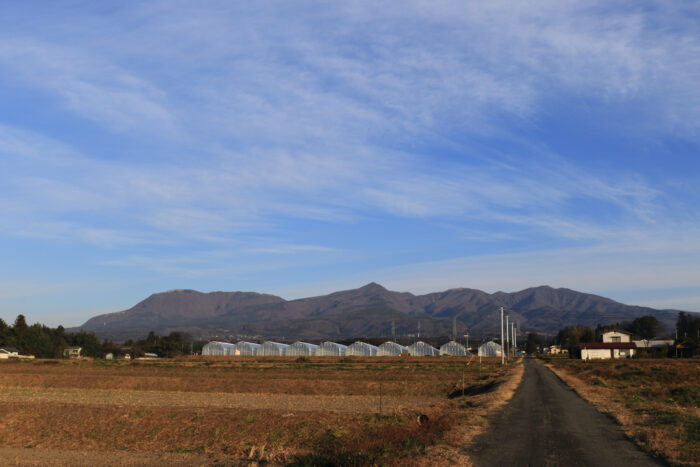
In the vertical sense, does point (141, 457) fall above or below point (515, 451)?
below

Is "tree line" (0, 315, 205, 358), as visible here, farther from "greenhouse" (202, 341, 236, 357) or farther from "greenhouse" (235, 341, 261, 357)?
"greenhouse" (235, 341, 261, 357)

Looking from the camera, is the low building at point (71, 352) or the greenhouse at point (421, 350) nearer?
the greenhouse at point (421, 350)

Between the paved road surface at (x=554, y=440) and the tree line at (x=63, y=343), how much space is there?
148 meters

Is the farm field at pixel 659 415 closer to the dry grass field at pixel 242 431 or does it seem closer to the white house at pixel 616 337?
the dry grass field at pixel 242 431

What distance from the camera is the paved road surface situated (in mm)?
17312

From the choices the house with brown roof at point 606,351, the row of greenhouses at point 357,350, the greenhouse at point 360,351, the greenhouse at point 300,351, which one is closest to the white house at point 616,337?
the house with brown roof at point 606,351

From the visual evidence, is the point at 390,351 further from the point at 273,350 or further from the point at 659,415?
the point at 659,415

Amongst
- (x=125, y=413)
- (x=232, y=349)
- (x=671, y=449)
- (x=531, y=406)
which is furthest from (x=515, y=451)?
(x=232, y=349)

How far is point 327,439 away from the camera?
2488 centimetres

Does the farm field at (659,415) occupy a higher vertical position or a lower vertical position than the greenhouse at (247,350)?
higher

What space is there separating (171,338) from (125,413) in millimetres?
151606

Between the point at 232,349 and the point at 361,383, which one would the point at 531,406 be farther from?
the point at 232,349

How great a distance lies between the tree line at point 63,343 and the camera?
5851 inches

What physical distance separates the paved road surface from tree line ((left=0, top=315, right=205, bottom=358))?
14845 centimetres
